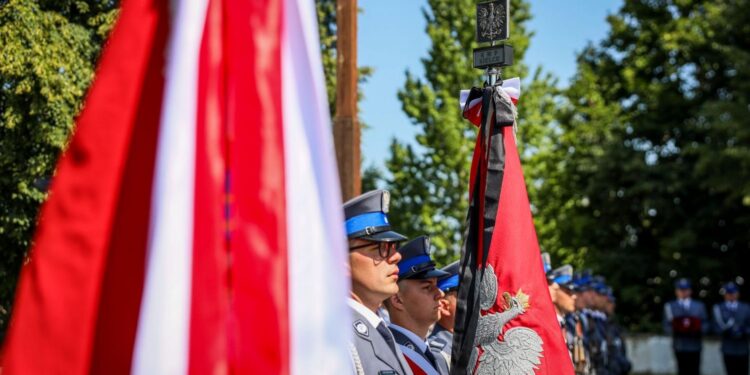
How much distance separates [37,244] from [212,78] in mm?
391

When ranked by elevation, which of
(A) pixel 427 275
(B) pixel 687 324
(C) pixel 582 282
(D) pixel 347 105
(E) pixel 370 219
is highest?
(D) pixel 347 105

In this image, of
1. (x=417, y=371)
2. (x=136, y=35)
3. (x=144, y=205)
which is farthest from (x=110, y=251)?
(x=417, y=371)

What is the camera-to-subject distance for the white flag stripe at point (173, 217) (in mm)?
1671

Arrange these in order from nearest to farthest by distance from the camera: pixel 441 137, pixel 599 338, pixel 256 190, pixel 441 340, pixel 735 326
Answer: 1. pixel 256 190
2. pixel 441 340
3. pixel 599 338
4. pixel 735 326
5. pixel 441 137

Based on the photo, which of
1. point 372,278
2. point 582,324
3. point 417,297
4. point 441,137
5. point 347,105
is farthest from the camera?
point 441,137

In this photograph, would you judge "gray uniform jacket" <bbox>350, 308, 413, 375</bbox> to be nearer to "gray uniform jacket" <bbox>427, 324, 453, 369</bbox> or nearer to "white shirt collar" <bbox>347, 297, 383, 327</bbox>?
"white shirt collar" <bbox>347, 297, 383, 327</bbox>

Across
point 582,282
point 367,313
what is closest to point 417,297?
point 367,313

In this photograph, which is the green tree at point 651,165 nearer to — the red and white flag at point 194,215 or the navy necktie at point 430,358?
the navy necktie at point 430,358

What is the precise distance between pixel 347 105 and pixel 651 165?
83.9 feet

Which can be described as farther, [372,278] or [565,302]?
[565,302]

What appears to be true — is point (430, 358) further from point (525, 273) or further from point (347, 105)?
point (347, 105)

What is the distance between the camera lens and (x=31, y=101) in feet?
41.6

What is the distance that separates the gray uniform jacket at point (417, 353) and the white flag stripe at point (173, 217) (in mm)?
3045

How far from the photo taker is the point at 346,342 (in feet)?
5.89
